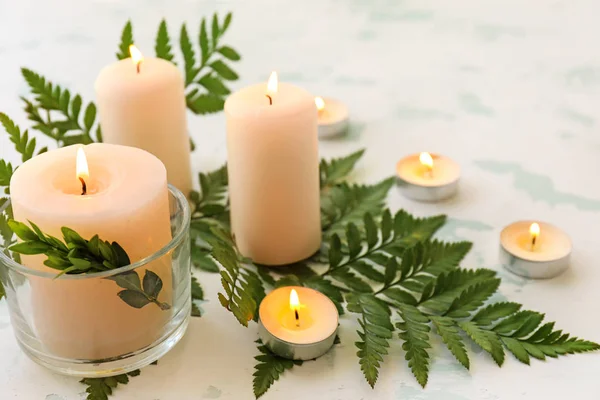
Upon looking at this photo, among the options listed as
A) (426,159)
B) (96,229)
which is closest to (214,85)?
(426,159)

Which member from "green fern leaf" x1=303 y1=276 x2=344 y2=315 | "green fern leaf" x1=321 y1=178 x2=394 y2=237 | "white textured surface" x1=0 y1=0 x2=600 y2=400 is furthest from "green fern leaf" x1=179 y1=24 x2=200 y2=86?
"green fern leaf" x1=303 y1=276 x2=344 y2=315

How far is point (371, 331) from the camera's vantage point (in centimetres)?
73

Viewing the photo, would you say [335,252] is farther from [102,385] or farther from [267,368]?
[102,385]

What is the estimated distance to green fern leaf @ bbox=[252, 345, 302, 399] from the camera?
0.70 metres

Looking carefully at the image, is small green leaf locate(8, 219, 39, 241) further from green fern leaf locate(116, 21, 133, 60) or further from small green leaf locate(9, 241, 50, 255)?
green fern leaf locate(116, 21, 133, 60)

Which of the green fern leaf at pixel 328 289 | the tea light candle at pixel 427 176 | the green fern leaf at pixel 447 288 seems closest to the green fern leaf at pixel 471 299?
the green fern leaf at pixel 447 288

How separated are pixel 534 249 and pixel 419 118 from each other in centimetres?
34

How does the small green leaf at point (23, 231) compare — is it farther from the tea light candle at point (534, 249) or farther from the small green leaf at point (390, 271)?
the tea light candle at point (534, 249)

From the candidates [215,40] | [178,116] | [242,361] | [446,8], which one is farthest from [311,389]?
[446,8]

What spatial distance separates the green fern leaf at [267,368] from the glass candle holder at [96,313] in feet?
0.26

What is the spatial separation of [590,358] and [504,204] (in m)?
0.27

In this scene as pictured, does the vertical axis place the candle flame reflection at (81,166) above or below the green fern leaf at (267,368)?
above

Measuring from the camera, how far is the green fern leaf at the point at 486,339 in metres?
0.72

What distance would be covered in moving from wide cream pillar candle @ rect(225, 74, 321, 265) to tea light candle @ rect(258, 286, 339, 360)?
85mm
